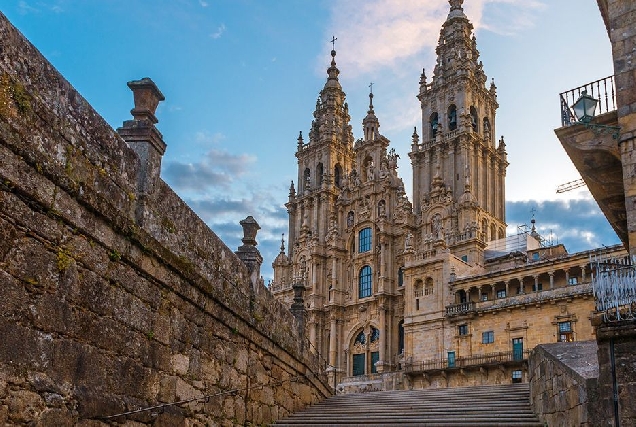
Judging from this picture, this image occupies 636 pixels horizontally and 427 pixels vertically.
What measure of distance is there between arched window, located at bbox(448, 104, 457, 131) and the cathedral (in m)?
0.08

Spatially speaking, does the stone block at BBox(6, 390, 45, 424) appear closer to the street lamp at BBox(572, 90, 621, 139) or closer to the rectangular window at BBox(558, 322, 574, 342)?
the street lamp at BBox(572, 90, 621, 139)

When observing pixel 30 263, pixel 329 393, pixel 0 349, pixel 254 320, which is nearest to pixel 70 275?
pixel 30 263

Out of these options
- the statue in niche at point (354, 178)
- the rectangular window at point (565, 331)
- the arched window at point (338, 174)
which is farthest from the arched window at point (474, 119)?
the rectangular window at point (565, 331)

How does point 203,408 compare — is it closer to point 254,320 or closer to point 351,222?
point 254,320

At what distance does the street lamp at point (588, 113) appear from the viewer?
1296 cm

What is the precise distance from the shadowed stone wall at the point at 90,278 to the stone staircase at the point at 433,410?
365cm

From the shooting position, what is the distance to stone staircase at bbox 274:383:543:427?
1224cm

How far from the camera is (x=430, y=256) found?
138 feet

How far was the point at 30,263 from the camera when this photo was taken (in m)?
5.85

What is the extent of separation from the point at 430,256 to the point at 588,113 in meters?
29.3

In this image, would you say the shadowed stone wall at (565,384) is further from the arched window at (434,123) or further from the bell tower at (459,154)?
the arched window at (434,123)

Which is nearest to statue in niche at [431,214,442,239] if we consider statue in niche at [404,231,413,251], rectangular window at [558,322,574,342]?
statue in niche at [404,231,413,251]

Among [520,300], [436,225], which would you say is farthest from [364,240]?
[520,300]

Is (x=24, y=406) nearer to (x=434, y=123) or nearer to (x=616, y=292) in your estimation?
(x=616, y=292)
